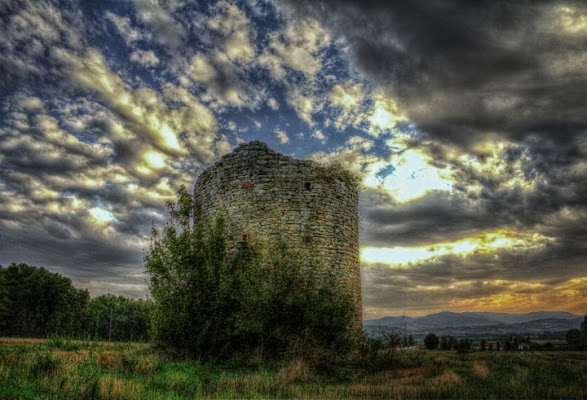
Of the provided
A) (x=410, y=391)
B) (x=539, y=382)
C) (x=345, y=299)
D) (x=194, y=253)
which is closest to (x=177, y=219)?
(x=194, y=253)

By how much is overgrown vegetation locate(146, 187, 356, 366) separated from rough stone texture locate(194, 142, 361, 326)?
61 cm

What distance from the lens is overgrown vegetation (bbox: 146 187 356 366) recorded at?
10469mm

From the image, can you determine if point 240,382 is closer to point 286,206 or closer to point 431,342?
point 286,206

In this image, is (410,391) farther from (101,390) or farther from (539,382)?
(101,390)

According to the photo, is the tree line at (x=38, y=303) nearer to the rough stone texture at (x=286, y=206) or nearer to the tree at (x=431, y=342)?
the tree at (x=431, y=342)

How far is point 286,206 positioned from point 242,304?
143 inches

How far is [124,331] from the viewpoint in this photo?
176 ft

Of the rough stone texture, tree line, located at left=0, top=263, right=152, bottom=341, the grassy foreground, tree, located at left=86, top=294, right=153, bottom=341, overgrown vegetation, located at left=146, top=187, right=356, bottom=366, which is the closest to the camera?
the grassy foreground

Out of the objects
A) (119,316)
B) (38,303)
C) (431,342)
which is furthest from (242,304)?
(119,316)

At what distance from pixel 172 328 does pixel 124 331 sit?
162ft

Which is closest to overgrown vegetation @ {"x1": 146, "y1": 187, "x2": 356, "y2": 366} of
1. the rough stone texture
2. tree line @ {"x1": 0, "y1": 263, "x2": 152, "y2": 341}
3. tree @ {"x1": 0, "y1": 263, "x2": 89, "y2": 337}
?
the rough stone texture

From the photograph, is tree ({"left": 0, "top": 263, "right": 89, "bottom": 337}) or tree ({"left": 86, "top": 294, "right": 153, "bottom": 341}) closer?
tree ({"left": 0, "top": 263, "right": 89, "bottom": 337})

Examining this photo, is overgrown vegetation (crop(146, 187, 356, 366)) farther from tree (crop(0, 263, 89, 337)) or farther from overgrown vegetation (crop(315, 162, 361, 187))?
tree (crop(0, 263, 89, 337))

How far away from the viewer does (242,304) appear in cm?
1110
